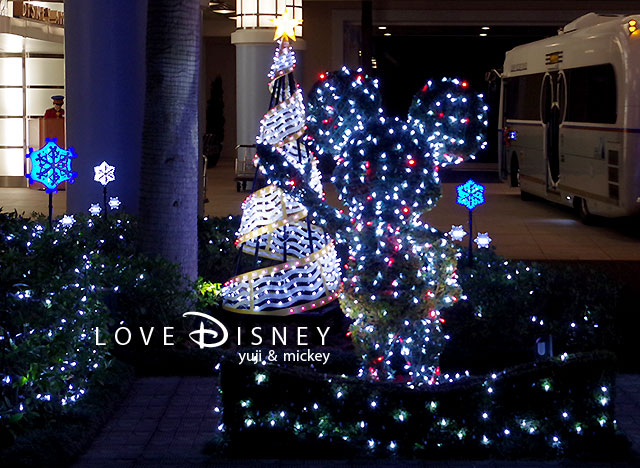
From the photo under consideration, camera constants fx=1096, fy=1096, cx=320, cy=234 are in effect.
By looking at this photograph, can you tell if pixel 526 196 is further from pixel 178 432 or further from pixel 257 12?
pixel 178 432

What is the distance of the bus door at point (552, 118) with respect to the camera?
18.3 m

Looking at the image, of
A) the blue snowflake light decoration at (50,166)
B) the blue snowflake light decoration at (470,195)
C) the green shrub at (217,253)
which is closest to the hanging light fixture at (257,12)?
the green shrub at (217,253)

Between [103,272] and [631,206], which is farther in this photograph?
[631,206]

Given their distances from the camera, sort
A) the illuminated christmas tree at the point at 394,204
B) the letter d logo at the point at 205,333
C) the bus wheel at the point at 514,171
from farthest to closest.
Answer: the bus wheel at the point at 514,171 → the letter d logo at the point at 205,333 → the illuminated christmas tree at the point at 394,204

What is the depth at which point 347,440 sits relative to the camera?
19.6ft

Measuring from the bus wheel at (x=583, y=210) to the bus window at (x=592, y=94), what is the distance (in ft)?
4.29

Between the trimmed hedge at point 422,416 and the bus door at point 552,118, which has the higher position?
the bus door at point 552,118

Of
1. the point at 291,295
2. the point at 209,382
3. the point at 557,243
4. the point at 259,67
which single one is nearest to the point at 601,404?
the point at 209,382

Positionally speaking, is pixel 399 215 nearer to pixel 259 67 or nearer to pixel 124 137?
pixel 124 137

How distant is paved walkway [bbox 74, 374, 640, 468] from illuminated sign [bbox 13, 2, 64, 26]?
50.5ft

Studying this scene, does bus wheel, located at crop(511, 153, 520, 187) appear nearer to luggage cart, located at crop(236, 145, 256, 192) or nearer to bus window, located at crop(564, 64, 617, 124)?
bus window, located at crop(564, 64, 617, 124)

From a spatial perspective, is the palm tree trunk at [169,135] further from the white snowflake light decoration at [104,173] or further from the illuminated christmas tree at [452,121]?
the illuminated christmas tree at [452,121]

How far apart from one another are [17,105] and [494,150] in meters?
16.4

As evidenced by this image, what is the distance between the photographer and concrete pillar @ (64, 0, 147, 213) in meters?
12.2
